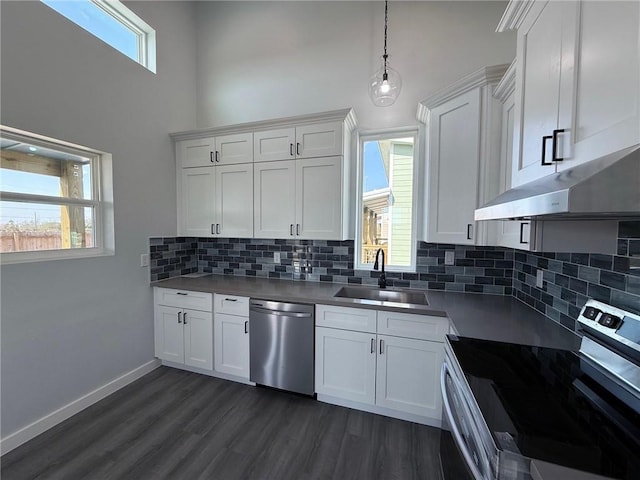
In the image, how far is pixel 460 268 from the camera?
2.44m

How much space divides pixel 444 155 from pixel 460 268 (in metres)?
1.01

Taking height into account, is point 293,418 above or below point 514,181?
below

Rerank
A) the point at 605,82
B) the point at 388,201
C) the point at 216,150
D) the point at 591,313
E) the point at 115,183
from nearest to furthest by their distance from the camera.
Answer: the point at 605,82 < the point at 591,313 < the point at 115,183 < the point at 388,201 < the point at 216,150

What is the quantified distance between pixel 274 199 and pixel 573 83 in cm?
217

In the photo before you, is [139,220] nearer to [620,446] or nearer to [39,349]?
[39,349]

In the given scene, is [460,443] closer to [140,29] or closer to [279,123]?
[279,123]

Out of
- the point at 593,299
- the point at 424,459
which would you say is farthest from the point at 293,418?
the point at 593,299

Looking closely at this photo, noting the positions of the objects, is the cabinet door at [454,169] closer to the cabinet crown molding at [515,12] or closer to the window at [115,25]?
the cabinet crown molding at [515,12]

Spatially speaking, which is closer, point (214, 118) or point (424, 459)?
point (424, 459)

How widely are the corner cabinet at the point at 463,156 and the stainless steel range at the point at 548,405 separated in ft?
2.95

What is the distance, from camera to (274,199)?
267 cm

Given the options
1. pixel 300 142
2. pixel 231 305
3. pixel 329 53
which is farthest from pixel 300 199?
pixel 329 53

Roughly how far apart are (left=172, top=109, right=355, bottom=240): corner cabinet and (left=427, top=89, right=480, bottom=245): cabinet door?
76 centimetres

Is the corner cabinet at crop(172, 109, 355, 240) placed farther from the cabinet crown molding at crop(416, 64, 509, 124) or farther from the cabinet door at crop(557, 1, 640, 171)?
the cabinet door at crop(557, 1, 640, 171)
